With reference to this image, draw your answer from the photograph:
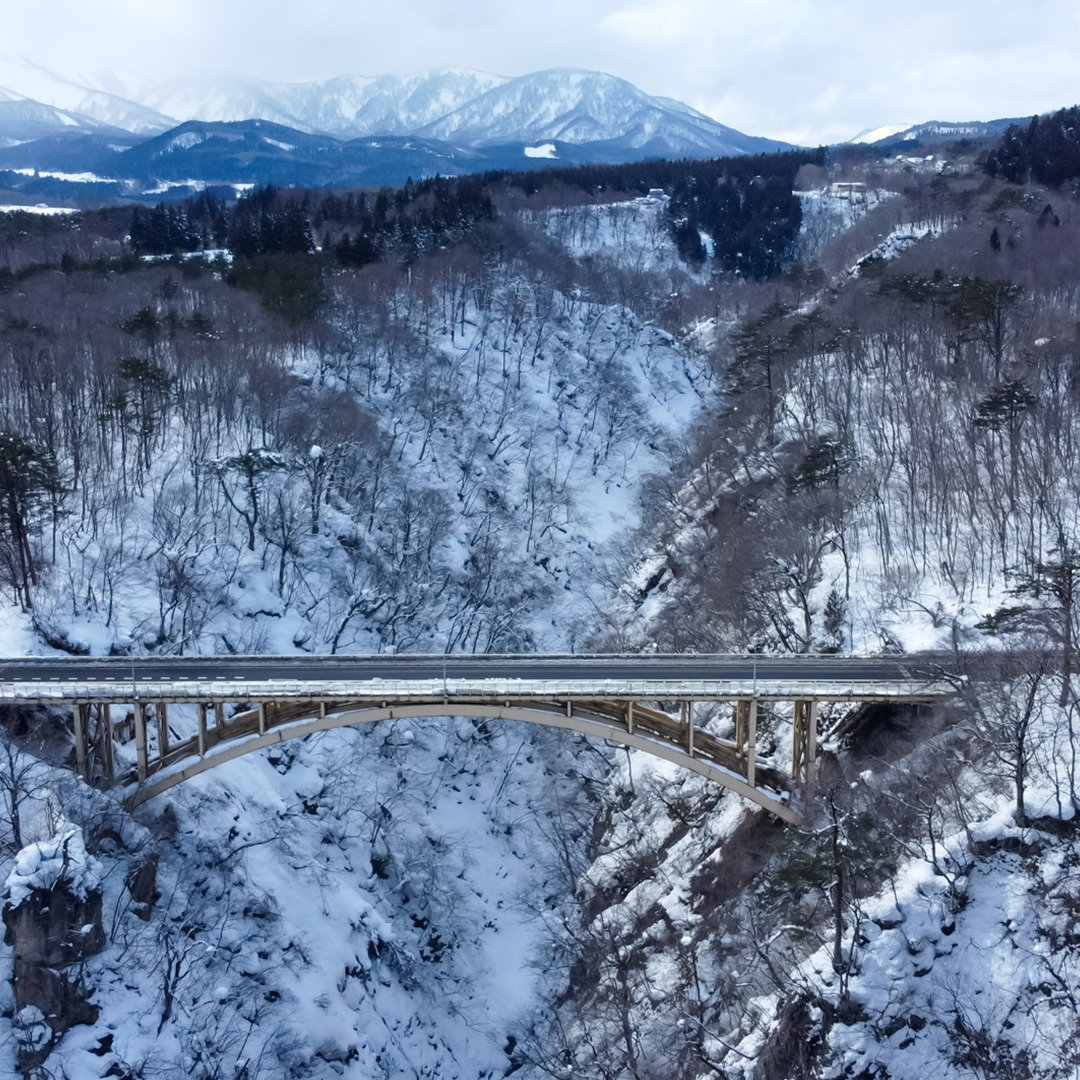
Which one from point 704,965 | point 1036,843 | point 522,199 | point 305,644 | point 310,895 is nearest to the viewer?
point 1036,843

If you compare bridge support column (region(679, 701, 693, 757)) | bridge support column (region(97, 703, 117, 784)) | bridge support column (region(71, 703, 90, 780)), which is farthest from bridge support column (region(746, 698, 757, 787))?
bridge support column (region(71, 703, 90, 780))

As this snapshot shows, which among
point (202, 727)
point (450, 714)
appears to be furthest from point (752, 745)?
point (202, 727)

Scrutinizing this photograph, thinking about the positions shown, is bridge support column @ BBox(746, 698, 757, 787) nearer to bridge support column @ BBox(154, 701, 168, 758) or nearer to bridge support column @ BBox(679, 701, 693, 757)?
bridge support column @ BBox(679, 701, 693, 757)

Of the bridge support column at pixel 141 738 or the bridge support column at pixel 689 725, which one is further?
the bridge support column at pixel 689 725

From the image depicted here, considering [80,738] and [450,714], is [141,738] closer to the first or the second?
[80,738]

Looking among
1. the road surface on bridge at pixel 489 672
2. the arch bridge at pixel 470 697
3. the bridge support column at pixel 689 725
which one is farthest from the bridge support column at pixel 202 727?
the bridge support column at pixel 689 725

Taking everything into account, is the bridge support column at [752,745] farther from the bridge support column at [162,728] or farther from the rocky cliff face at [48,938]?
the rocky cliff face at [48,938]

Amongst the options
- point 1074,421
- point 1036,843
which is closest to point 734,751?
point 1036,843

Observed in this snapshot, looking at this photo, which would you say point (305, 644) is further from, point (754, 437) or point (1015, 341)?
point (1015, 341)
